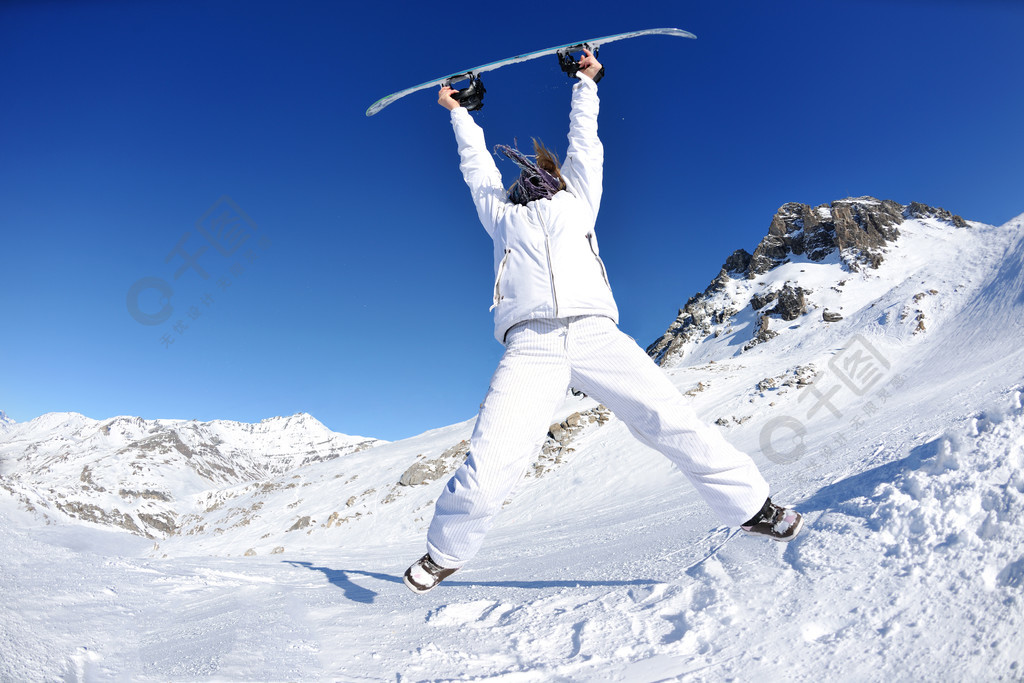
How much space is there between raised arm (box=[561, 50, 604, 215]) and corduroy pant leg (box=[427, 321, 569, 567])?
1.19 meters

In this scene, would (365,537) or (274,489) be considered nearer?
(365,537)

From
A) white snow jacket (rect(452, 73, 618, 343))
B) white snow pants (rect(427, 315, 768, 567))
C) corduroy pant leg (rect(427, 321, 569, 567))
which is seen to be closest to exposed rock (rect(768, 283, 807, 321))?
white snow jacket (rect(452, 73, 618, 343))

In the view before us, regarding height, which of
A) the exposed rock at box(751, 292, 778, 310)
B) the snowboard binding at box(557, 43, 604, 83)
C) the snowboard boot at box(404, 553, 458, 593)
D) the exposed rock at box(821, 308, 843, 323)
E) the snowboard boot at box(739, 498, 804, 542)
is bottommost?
the snowboard boot at box(739, 498, 804, 542)

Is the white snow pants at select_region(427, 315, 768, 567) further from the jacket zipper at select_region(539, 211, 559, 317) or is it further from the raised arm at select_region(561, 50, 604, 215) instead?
the raised arm at select_region(561, 50, 604, 215)

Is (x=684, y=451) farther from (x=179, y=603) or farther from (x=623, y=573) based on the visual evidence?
(x=179, y=603)

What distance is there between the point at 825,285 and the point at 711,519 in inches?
2140

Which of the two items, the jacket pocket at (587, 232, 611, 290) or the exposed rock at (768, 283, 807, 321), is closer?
the jacket pocket at (587, 232, 611, 290)

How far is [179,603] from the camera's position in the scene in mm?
4922

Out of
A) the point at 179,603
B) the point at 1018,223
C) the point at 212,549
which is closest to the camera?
the point at 179,603

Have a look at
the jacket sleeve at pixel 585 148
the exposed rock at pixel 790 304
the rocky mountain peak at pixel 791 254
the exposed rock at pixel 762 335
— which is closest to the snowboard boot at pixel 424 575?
the jacket sleeve at pixel 585 148

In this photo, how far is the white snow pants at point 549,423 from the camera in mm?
2859

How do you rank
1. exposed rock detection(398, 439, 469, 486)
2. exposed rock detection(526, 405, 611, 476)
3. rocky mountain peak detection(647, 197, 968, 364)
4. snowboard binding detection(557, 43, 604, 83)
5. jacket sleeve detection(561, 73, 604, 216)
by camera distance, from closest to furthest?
jacket sleeve detection(561, 73, 604, 216)
snowboard binding detection(557, 43, 604, 83)
exposed rock detection(526, 405, 611, 476)
exposed rock detection(398, 439, 469, 486)
rocky mountain peak detection(647, 197, 968, 364)

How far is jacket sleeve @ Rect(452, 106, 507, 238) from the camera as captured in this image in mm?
3602

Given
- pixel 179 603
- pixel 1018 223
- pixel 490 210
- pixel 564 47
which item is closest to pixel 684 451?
pixel 490 210
